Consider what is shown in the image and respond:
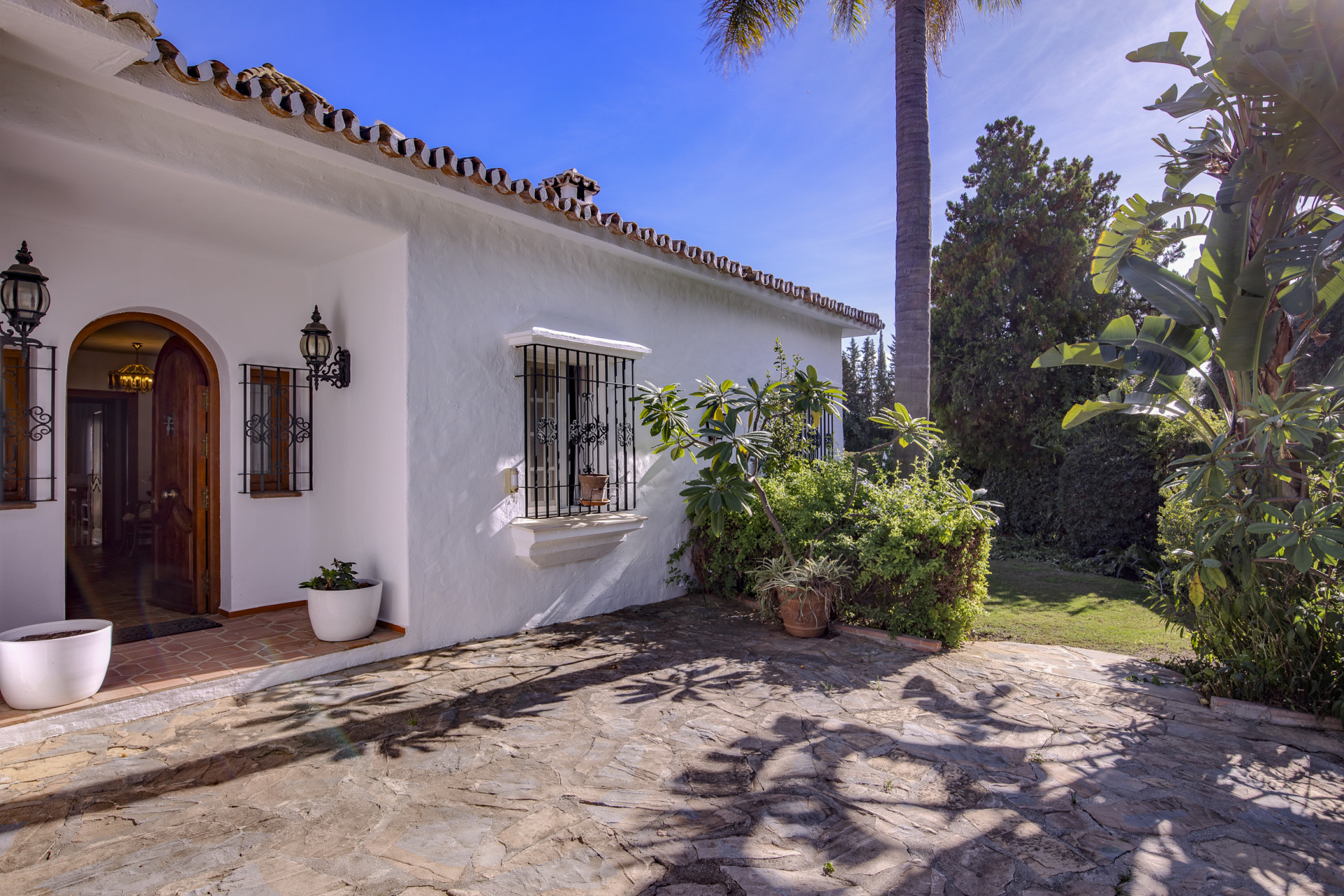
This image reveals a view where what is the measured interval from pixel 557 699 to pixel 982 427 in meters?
10.8

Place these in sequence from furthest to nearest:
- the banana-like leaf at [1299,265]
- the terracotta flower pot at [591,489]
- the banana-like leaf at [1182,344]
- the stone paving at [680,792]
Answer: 1. the terracotta flower pot at [591,489]
2. the banana-like leaf at [1182,344]
3. the banana-like leaf at [1299,265]
4. the stone paving at [680,792]

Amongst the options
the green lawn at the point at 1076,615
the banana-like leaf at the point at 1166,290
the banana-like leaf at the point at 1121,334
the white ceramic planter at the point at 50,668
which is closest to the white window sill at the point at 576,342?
the white ceramic planter at the point at 50,668

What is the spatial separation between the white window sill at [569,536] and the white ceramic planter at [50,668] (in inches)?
114

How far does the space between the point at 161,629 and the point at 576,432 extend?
4006 mm

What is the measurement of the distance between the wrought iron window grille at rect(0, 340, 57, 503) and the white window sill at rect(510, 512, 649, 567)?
3.58 m

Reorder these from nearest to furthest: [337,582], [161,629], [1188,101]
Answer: [1188,101] → [337,582] → [161,629]

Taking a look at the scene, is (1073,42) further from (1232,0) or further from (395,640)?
(395,640)

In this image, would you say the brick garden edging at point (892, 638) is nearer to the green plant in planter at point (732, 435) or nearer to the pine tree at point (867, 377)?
the green plant in planter at point (732, 435)

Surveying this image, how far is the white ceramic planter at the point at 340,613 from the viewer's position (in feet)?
16.9

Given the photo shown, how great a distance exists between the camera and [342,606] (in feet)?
16.9

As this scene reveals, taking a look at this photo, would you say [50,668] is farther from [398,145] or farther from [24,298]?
[398,145]

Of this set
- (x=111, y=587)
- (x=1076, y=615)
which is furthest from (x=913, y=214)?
(x=111, y=587)

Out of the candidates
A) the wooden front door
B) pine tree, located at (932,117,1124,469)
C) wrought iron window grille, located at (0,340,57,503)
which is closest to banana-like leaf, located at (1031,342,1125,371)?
the wooden front door

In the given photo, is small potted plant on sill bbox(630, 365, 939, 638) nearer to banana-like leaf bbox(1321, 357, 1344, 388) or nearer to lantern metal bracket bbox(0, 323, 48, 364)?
banana-like leaf bbox(1321, 357, 1344, 388)
